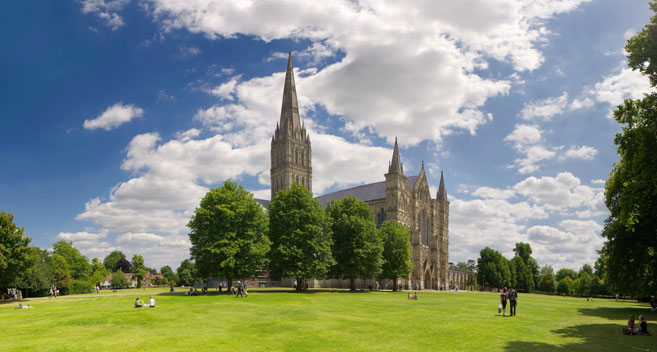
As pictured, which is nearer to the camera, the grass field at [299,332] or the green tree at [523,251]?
the grass field at [299,332]

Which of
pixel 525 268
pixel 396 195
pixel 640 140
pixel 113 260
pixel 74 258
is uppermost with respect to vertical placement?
pixel 396 195

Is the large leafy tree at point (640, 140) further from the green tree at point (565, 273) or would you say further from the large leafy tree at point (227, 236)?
the green tree at point (565, 273)

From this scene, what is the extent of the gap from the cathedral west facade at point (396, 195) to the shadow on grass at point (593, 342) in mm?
64258

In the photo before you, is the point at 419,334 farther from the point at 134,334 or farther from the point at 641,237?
the point at 641,237

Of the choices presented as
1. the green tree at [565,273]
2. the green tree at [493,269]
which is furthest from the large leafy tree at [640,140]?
the green tree at [565,273]

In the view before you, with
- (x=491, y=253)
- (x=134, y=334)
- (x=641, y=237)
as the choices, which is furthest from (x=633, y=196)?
(x=491, y=253)

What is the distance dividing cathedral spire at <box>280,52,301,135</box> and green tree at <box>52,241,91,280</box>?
194ft

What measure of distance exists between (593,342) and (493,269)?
101082 mm

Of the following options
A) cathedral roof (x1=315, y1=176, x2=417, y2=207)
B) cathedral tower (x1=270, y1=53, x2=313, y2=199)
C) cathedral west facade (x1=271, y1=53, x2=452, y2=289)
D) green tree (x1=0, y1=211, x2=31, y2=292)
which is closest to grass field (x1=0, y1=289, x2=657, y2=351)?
green tree (x1=0, y1=211, x2=31, y2=292)

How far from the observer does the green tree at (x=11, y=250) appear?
4481cm

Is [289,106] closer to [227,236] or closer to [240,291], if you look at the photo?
[227,236]

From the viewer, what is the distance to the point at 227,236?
5044cm

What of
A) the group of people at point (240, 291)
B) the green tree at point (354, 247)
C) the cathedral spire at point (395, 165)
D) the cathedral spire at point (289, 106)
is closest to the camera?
the group of people at point (240, 291)

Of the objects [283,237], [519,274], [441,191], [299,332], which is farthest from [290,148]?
[299,332]
